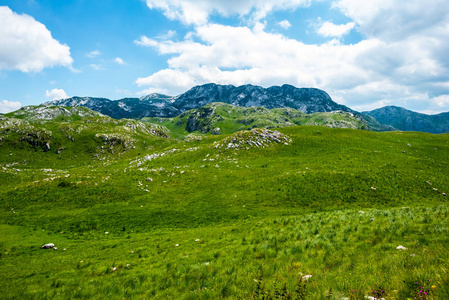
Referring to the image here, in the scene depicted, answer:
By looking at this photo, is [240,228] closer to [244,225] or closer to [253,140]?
[244,225]

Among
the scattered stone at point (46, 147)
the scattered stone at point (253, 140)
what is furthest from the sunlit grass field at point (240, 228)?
the scattered stone at point (46, 147)

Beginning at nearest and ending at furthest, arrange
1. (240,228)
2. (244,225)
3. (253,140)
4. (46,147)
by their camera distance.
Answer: (240,228) < (244,225) < (253,140) < (46,147)

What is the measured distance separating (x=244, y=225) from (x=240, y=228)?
117 centimetres

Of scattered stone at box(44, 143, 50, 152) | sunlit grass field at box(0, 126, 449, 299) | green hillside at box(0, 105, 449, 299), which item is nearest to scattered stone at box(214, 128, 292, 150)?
green hillside at box(0, 105, 449, 299)

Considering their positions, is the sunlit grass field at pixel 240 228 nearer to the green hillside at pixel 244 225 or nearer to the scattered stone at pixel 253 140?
the green hillside at pixel 244 225

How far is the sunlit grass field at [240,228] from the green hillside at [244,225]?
109 millimetres

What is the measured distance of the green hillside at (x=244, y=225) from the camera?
28.2 feet

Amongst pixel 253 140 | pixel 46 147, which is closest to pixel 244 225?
pixel 253 140

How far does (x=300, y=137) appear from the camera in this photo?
202ft

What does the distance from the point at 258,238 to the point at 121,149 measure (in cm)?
11767

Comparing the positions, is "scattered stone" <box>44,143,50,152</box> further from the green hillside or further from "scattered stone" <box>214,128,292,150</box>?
"scattered stone" <box>214,128,292,150</box>

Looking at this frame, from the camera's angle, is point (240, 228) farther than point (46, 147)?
No

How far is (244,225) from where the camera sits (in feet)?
72.2

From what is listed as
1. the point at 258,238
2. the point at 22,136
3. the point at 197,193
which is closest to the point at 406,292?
the point at 258,238
